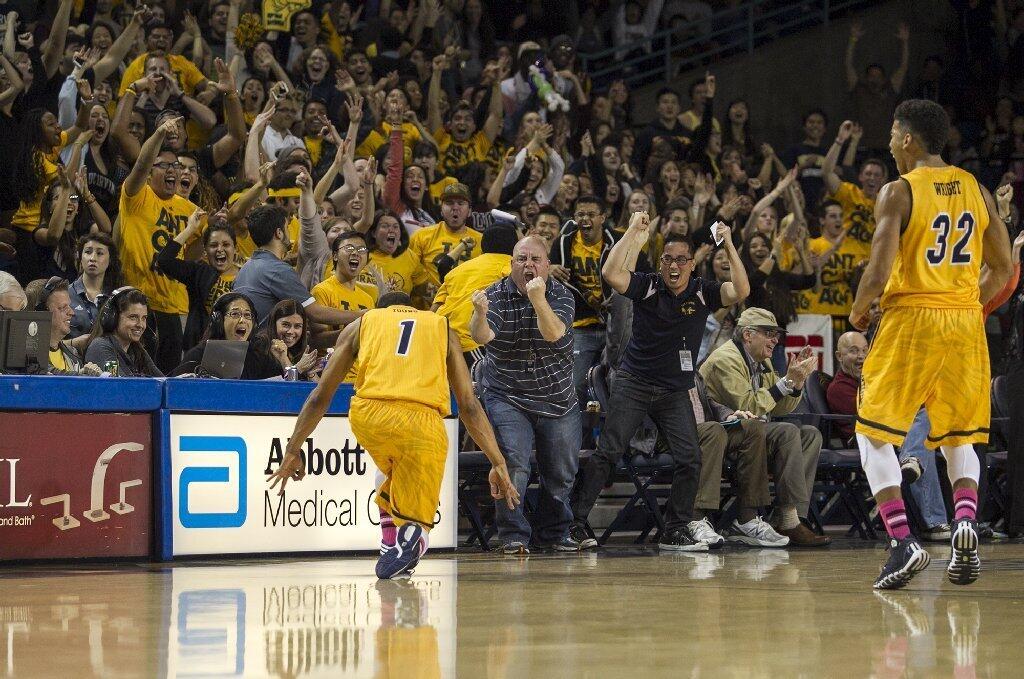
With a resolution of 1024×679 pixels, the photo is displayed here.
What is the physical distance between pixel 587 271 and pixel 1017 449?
11.8 ft

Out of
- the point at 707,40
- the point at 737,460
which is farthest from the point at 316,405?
the point at 707,40

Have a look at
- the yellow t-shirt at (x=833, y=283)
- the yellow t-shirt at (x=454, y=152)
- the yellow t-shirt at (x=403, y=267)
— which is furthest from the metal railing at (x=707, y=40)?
the yellow t-shirt at (x=403, y=267)

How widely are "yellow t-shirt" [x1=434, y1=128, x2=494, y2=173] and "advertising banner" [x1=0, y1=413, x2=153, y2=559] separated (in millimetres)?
6539

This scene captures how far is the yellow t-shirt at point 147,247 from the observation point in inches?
433

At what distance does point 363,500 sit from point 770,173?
354 inches

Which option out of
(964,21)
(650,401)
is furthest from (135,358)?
(964,21)

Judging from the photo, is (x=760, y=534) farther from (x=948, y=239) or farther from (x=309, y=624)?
(x=309, y=624)

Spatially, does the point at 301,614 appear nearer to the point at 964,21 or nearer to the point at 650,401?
the point at 650,401

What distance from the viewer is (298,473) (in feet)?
24.9

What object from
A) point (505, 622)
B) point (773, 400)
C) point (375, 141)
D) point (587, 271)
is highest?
point (375, 141)

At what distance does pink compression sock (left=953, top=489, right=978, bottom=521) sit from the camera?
682 centimetres

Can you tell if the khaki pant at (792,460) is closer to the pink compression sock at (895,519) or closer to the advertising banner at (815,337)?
the advertising banner at (815,337)

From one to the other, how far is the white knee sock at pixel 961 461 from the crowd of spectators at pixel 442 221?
96cm

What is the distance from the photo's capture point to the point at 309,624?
5.39 metres
